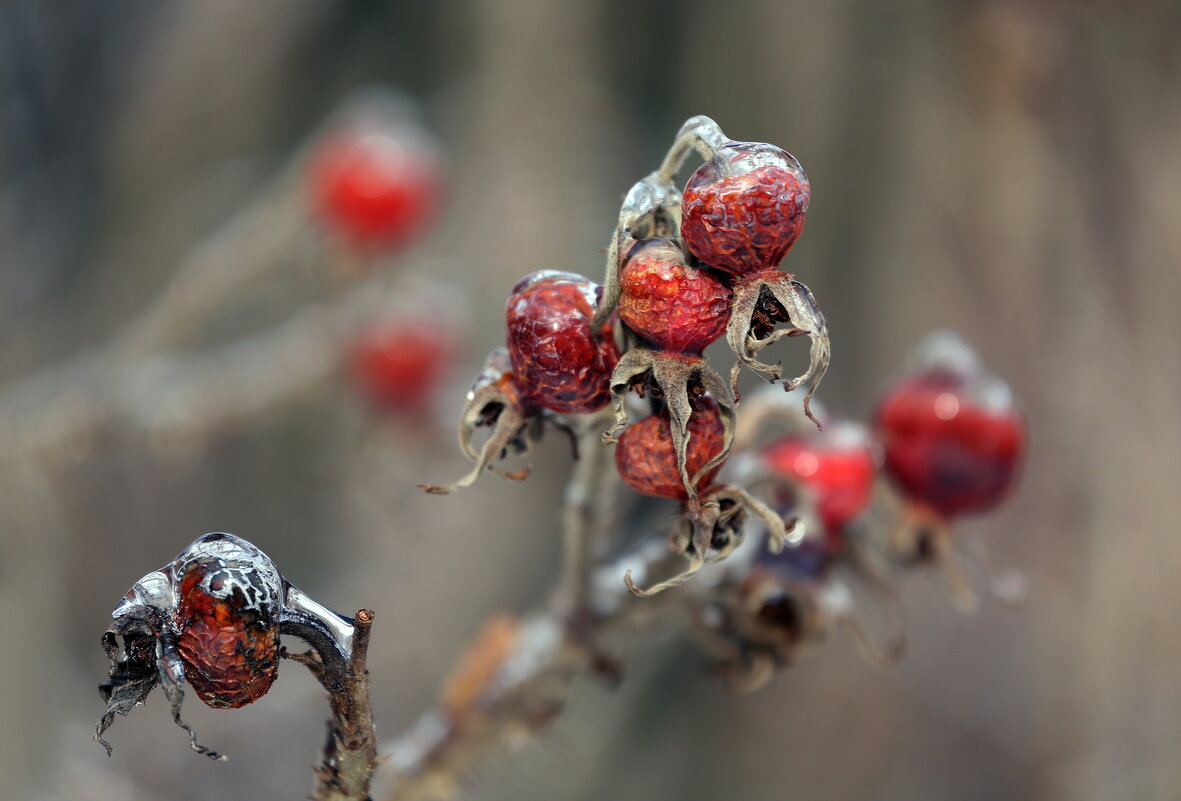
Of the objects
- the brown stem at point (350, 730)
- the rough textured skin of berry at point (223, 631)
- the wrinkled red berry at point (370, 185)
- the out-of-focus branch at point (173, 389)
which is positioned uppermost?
the wrinkled red berry at point (370, 185)

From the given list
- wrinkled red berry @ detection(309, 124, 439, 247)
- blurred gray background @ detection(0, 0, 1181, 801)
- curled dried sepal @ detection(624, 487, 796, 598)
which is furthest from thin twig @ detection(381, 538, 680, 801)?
wrinkled red berry @ detection(309, 124, 439, 247)

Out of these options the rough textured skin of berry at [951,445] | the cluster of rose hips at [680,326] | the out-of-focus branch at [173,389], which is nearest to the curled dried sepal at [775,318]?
the cluster of rose hips at [680,326]

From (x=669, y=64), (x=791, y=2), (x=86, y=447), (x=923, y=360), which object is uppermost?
(x=669, y=64)

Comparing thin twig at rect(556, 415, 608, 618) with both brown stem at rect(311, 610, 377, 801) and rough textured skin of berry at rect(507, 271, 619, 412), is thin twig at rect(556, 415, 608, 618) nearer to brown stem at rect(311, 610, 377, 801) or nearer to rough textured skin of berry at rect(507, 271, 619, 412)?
rough textured skin of berry at rect(507, 271, 619, 412)

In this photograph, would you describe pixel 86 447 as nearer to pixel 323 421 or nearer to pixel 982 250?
pixel 323 421

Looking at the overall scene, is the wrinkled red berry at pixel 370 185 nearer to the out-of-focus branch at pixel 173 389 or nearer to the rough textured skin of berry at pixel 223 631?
the out-of-focus branch at pixel 173 389

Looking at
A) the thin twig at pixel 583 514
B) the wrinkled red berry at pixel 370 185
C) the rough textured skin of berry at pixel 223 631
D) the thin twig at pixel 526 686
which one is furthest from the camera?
the wrinkled red berry at pixel 370 185

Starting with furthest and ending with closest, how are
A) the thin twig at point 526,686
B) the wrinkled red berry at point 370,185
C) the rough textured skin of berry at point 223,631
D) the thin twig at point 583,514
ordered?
the wrinkled red berry at point 370,185 → the thin twig at point 526,686 → the thin twig at point 583,514 → the rough textured skin of berry at point 223,631

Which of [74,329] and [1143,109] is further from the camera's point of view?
[74,329]

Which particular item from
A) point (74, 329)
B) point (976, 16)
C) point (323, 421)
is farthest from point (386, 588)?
point (976, 16)
